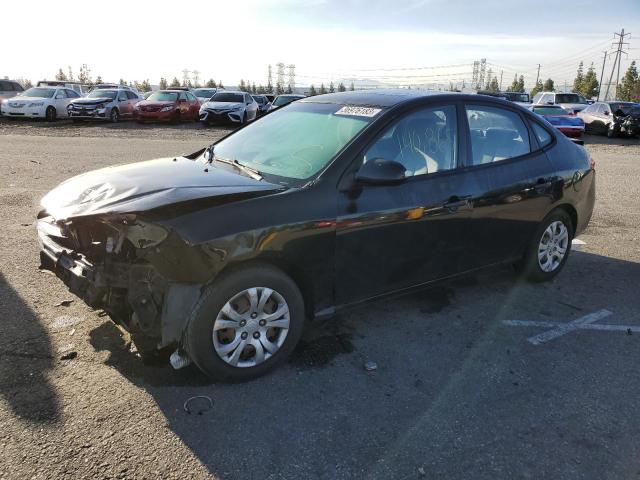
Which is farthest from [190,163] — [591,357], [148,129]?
[148,129]

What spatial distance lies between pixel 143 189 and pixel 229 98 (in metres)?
21.7

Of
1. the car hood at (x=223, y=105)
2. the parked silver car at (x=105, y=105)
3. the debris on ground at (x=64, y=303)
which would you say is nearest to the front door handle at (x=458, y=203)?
the debris on ground at (x=64, y=303)

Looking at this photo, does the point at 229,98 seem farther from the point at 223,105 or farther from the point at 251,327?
the point at 251,327

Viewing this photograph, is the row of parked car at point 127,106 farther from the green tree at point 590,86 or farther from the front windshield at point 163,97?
the green tree at point 590,86

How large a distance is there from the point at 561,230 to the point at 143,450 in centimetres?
412

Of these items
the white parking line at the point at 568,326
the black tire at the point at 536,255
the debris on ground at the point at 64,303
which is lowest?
the white parking line at the point at 568,326

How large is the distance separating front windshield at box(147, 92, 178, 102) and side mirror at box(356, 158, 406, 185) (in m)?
22.9

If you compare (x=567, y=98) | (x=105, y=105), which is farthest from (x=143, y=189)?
(x=567, y=98)

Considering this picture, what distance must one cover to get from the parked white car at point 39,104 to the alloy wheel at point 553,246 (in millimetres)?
23303

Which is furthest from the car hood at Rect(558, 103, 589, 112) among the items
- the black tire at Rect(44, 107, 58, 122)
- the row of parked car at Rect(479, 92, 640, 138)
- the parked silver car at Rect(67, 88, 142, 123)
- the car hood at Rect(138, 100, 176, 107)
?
the black tire at Rect(44, 107, 58, 122)

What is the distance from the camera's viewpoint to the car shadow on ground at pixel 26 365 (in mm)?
2857

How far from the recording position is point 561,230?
196 inches

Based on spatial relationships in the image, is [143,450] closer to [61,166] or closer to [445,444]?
[445,444]

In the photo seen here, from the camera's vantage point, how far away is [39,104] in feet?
74.1
